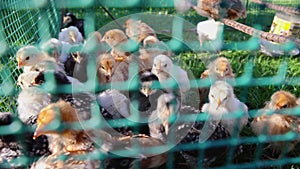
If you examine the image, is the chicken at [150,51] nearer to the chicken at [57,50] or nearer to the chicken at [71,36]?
the chicken at [57,50]

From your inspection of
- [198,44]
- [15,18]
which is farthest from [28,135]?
[198,44]

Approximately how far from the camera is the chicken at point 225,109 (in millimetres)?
1595

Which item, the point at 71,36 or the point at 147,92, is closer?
the point at 147,92

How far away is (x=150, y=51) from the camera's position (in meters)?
2.12

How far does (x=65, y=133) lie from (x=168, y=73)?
67 centimetres

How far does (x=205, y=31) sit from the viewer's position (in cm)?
298

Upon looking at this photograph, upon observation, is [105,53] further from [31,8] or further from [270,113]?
[31,8]

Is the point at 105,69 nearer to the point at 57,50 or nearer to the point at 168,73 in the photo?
the point at 168,73

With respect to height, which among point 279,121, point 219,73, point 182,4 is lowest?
point 279,121

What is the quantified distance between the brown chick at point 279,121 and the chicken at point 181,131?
0.26m

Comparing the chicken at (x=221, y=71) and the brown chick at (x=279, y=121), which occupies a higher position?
the chicken at (x=221, y=71)

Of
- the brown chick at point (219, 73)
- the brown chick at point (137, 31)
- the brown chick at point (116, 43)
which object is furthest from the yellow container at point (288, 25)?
the brown chick at point (116, 43)

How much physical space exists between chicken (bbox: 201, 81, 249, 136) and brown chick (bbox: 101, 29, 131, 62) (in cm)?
65

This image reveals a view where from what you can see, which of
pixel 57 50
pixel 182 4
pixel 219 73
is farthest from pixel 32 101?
pixel 182 4
